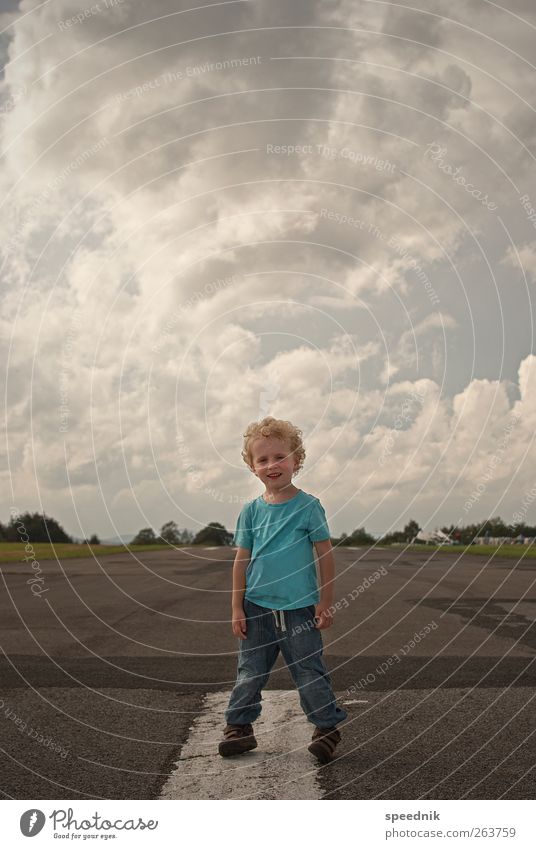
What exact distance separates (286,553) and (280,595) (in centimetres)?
22

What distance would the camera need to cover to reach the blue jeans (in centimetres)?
459

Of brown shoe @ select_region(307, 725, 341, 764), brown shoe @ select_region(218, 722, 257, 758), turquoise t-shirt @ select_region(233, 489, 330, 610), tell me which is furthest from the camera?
turquoise t-shirt @ select_region(233, 489, 330, 610)

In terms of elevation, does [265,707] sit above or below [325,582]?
below

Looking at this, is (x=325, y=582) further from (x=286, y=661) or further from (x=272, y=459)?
(x=272, y=459)

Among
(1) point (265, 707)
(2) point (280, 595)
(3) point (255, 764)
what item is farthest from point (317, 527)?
(1) point (265, 707)

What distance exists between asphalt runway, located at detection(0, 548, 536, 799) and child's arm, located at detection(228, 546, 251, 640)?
2.15 ft

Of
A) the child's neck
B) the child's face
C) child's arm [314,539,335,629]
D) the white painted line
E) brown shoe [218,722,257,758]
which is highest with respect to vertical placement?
the child's face

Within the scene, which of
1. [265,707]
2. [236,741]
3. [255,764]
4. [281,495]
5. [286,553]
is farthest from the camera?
[265,707]

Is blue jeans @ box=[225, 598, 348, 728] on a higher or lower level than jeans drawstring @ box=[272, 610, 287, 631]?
lower

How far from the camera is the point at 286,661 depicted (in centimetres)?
461

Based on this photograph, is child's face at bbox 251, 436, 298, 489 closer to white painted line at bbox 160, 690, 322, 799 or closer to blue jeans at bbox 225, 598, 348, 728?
blue jeans at bbox 225, 598, 348, 728

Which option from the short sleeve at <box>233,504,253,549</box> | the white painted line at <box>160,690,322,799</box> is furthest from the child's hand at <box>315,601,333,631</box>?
the white painted line at <box>160,690,322,799</box>

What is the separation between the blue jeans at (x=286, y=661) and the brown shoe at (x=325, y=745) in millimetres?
62
